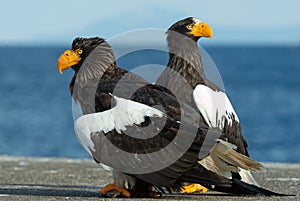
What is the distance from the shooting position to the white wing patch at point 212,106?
28.6ft

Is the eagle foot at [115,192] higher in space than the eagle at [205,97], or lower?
lower

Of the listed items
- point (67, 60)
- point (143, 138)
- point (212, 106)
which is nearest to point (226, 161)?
point (143, 138)

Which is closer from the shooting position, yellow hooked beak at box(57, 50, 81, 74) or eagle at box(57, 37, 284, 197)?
eagle at box(57, 37, 284, 197)

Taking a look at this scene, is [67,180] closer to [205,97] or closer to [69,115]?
[205,97]

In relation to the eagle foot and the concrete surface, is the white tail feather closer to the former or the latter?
the concrete surface

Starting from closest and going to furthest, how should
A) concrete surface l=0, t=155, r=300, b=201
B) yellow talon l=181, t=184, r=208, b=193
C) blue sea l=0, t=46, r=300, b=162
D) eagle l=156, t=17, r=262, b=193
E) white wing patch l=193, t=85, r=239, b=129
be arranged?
eagle l=156, t=17, r=262, b=193, concrete surface l=0, t=155, r=300, b=201, white wing patch l=193, t=85, r=239, b=129, yellow talon l=181, t=184, r=208, b=193, blue sea l=0, t=46, r=300, b=162

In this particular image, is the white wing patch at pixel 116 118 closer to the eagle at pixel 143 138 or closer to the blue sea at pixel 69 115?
the eagle at pixel 143 138


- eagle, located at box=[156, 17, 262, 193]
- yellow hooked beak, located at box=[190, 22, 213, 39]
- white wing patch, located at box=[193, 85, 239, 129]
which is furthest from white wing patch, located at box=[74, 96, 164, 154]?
yellow hooked beak, located at box=[190, 22, 213, 39]

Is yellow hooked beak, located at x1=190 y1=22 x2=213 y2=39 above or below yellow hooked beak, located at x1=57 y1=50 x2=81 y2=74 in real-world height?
above

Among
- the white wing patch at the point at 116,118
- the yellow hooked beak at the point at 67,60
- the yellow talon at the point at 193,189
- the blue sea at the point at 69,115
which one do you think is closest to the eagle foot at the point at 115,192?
the white wing patch at the point at 116,118

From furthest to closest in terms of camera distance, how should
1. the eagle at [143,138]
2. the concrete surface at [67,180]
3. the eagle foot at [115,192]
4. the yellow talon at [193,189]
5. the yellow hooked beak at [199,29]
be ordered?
the yellow hooked beak at [199,29] → the yellow talon at [193,189] → the concrete surface at [67,180] → the eagle foot at [115,192] → the eagle at [143,138]

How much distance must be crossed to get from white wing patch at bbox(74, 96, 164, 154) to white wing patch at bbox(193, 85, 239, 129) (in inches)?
35.5

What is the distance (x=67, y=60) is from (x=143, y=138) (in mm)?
1461

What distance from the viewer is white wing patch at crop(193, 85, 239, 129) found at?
870cm
